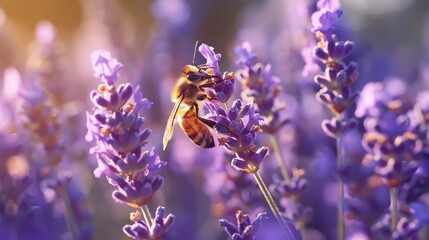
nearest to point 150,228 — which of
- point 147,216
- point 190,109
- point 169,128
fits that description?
point 147,216

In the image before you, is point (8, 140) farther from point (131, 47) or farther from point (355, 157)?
point (131, 47)

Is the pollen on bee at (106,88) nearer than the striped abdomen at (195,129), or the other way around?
→ the pollen on bee at (106,88)

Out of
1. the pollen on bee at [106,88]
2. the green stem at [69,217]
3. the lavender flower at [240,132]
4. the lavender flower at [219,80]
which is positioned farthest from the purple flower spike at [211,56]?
the green stem at [69,217]

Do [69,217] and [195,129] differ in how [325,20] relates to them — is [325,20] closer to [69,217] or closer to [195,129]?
[195,129]

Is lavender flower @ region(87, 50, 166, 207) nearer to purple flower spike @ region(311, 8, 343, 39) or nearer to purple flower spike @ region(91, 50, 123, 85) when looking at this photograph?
purple flower spike @ region(91, 50, 123, 85)

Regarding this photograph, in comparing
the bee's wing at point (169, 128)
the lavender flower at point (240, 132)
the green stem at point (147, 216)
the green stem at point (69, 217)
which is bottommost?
the green stem at point (69, 217)

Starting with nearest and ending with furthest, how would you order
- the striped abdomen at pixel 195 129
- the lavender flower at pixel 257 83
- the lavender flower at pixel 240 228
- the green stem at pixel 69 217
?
1. the lavender flower at pixel 240 228
2. the lavender flower at pixel 257 83
3. the striped abdomen at pixel 195 129
4. the green stem at pixel 69 217

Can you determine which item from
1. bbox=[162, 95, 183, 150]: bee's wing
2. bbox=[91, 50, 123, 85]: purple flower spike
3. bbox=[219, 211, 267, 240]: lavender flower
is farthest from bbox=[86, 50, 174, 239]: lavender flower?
bbox=[162, 95, 183, 150]: bee's wing

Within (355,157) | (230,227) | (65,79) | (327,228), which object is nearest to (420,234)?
(355,157)

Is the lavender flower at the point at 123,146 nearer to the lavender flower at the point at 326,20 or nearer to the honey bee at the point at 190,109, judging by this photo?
the honey bee at the point at 190,109
